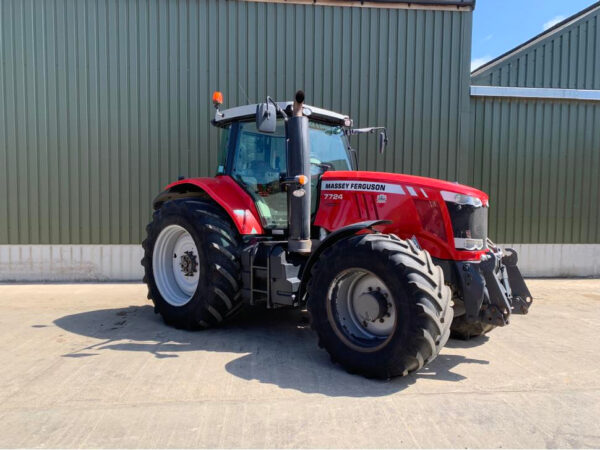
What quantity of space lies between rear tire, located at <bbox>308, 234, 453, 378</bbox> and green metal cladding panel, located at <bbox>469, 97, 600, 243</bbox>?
18.5ft

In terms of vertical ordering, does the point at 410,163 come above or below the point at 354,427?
above

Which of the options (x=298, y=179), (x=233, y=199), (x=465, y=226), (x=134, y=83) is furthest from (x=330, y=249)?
(x=134, y=83)

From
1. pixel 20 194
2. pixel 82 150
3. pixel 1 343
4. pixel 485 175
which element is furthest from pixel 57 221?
pixel 485 175

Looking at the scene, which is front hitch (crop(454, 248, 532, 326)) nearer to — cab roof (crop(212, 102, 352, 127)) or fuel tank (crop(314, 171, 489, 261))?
fuel tank (crop(314, 171, 489, 261))

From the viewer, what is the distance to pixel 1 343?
13.5ft

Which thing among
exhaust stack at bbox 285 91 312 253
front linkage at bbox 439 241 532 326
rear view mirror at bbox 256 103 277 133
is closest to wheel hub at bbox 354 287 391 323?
front linkage at bbox 439 241 532 326

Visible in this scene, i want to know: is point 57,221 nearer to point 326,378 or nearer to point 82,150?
→ point 82,150

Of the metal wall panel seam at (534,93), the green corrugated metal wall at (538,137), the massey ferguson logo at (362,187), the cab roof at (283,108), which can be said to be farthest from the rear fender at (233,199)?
the metal wall panel seam at (534,93)

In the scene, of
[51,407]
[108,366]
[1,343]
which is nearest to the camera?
[51,407]

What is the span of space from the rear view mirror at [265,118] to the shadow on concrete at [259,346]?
2019mm

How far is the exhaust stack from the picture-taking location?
390 cm

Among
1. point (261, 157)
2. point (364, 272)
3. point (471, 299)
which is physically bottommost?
point (471, 299)

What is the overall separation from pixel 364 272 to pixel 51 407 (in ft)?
7.75

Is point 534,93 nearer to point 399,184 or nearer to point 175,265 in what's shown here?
point 399,184
